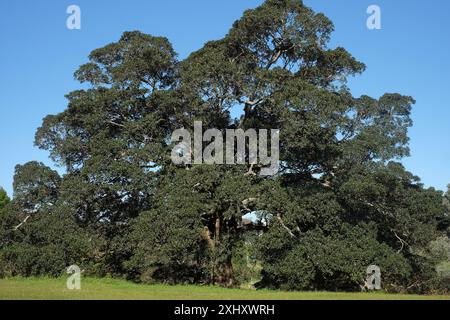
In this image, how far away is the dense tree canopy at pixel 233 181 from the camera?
827 inches

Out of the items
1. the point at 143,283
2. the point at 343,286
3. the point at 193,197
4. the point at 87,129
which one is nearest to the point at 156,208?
the point at 193,197

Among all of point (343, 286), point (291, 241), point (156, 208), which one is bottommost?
point (343, 286)

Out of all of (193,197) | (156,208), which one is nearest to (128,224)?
(156,208)

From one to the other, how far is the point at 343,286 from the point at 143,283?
8.76 metres

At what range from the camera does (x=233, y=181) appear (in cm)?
2116

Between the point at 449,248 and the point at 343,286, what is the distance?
7307 millimetres

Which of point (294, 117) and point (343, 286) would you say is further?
point (343, 286)

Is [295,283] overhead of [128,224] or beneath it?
beneath

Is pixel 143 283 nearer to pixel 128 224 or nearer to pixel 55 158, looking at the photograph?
pixel 128 224

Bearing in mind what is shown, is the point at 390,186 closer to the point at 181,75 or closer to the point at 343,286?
the point at 343,286

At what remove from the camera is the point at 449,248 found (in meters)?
25.9

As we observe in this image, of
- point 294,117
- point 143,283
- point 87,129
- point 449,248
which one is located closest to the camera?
point 294,117

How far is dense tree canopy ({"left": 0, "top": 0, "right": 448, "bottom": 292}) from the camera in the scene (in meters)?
21.0

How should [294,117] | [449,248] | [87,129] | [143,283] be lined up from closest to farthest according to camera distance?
[294,117], [143,283], [87,129], [449,248]
